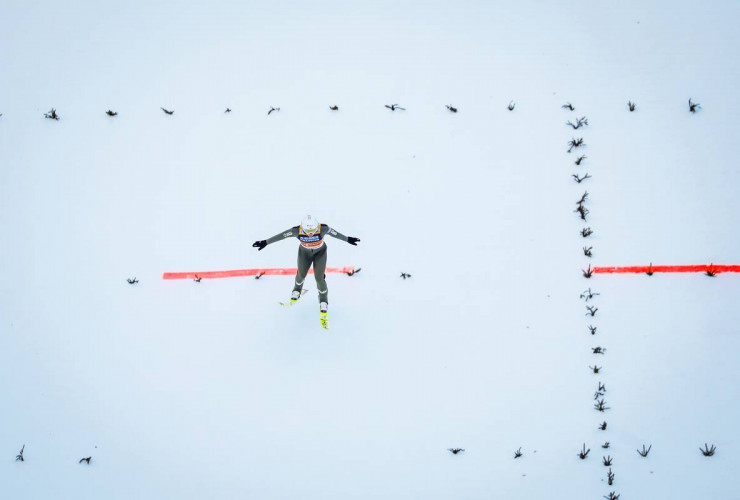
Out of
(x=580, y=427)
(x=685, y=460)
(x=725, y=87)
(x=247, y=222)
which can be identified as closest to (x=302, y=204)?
(x=247, y=222)

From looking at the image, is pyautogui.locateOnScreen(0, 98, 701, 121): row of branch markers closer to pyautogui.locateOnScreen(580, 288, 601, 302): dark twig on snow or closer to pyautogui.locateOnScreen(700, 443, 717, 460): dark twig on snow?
pyautogui.locateOnScreen(580, 288, 601, 302): dark twig on snow

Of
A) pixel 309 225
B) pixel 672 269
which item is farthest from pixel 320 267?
pixel 672 269

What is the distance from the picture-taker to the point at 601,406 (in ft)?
23.2

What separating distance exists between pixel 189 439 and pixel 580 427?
5.45 m

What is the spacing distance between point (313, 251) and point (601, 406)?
4533mm

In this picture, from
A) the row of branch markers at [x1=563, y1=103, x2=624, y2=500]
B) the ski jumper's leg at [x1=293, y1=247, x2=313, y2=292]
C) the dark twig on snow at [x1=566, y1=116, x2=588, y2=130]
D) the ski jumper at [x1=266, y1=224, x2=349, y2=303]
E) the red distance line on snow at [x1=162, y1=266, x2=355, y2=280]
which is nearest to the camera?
the row of branch markers at [x1=563, y1=103, x2=624, y2=500]

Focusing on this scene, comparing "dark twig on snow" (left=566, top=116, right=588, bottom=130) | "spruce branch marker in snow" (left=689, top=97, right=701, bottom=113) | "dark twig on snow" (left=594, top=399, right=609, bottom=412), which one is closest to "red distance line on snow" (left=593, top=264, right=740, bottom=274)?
"dark twig on snow" (left=594, top=399, right=609, bottom=412)

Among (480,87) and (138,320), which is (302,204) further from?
(480,87)

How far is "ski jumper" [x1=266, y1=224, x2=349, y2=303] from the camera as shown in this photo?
6996 millimetres

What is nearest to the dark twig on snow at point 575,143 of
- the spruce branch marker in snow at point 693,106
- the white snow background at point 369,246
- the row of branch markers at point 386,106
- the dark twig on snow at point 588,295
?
the white snow background at point 369,246

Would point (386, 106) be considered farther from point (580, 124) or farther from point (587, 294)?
point (587, 294)

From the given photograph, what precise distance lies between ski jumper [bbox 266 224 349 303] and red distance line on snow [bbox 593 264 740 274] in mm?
4119

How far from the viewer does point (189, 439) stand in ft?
23.7

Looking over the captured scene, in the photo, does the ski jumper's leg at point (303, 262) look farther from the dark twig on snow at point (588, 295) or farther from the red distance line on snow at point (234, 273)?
the dark twig on snow at point (588, 295)
